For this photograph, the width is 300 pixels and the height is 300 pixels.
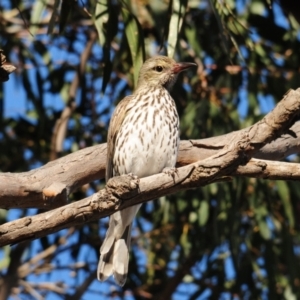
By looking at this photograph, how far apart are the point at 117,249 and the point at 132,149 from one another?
489 millimetres

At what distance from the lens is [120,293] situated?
6457 mm

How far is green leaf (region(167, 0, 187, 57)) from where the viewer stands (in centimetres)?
457

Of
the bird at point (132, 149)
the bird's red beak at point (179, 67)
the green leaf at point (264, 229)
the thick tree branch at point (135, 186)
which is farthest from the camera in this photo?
the green leaf at point (264, 229)

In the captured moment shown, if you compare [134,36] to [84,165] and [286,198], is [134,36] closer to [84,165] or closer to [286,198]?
[84,165]

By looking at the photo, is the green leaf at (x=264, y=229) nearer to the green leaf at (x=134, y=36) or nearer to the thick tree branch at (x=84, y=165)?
the thick tree branch at (x=84, y=165)

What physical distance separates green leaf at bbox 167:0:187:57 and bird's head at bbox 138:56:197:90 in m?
0.32

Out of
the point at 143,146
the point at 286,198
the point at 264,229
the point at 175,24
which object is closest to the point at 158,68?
the point at 175,24

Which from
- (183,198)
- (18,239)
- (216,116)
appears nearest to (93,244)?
(183,198)

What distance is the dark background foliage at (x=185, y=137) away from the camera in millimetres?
5734

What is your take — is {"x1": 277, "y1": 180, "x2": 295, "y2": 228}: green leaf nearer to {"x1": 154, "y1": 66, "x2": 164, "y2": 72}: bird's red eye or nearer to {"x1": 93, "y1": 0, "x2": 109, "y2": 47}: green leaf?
{"x1": 154, "y1": 66, "x2": 164, "y2": 72}: bird's red eye

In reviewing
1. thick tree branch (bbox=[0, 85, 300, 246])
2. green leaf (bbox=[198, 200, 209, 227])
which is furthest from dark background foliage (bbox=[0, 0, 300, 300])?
thick tree branch (bbox=[0, 85, 300, 246])

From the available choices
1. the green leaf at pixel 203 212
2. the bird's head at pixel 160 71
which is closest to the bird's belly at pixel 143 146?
the bird's head at pixel 160 71

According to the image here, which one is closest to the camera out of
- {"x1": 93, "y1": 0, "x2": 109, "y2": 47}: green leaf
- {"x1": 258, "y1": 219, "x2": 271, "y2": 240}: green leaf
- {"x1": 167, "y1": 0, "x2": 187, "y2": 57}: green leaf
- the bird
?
the bird

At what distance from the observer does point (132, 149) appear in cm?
450
